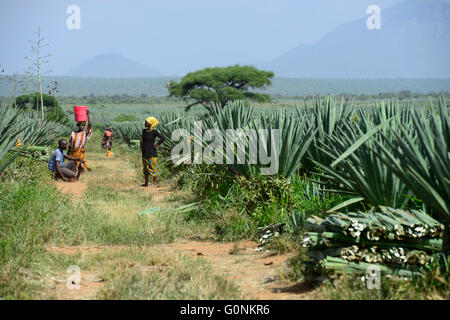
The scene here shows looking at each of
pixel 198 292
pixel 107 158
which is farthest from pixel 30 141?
pixel 198 292

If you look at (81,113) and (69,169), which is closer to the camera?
(69,169)

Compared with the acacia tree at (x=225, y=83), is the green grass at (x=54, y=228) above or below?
→ below

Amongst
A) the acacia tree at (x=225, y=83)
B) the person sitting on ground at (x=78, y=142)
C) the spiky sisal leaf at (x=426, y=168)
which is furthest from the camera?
the acacia tree at (x=225, y=83)

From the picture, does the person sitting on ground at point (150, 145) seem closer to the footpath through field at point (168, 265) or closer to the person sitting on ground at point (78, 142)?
the person sitting on ground at point (78, 142)

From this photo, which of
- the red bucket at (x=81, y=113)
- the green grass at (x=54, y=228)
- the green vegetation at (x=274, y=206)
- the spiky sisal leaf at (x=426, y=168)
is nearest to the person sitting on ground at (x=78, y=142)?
the red bucket at (x=81, y=113)

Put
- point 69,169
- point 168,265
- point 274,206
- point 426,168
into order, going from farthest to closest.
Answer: point 69,169, point 274,206, point 168,265, point 426,168

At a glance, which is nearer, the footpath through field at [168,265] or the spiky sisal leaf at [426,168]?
the spiky sisal leaf at [426,168]

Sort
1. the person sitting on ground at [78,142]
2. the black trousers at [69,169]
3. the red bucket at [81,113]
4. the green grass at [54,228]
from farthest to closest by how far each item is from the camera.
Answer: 1. the red bucket at [81,113]
2. the person sitting on ground at [78,142]
3. the black trousers at [69,169]
4. the green grass at [54,228]

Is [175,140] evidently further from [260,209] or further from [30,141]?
[260,209]

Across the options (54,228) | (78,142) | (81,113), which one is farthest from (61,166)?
(54,228)

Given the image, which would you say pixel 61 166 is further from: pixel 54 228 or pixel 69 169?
pixel 54 228
